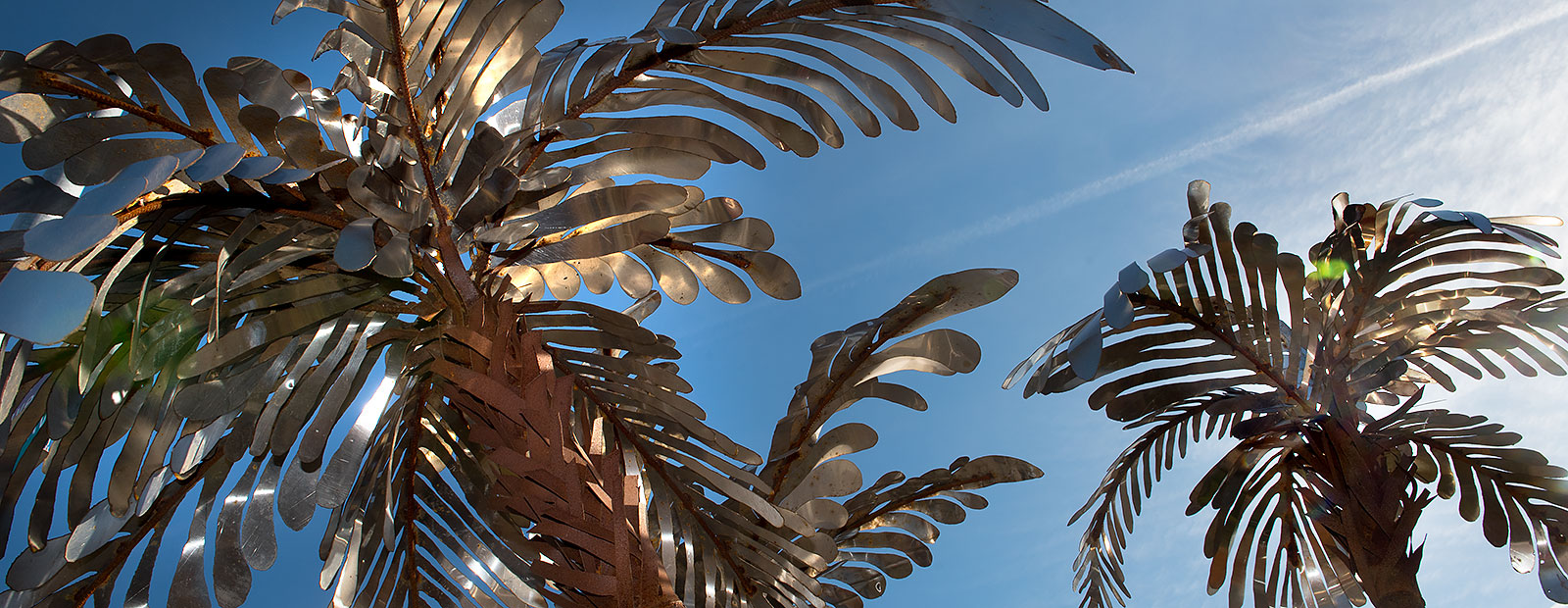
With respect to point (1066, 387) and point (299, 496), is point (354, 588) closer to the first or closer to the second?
point (299, 496)

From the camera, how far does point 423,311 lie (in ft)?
4.47

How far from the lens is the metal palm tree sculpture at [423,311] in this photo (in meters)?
1.12

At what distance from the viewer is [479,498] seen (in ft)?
4.88

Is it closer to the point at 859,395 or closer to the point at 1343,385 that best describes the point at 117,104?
the point at 859,395

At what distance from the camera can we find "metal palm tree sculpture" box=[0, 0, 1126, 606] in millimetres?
1125

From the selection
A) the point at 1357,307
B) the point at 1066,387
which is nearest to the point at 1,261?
the point at 1066,387

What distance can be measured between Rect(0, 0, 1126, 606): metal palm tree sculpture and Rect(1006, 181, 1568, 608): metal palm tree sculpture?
2.77 feet

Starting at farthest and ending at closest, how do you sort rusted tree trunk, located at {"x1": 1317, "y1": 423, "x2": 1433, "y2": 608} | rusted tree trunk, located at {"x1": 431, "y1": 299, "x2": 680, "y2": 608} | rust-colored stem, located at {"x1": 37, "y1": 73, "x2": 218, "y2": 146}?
rusted tree trunk, located at {"x1": 1317, "y1": 423, "x2": 1433, "y2": 608} → rust-colored stem, located at {"x1": 37, "y1": 73, "x2": 218, "y2": 146} → rusted tree trunk, located at {"x1": 431, "y1": 299, "x2": 680, "y2": 608}

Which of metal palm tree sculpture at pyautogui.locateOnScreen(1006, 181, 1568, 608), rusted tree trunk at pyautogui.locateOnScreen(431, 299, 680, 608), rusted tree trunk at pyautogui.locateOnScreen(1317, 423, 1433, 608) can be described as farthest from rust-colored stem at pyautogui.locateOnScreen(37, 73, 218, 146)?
rusted tree trunk at pyautogui.locateOnScreen(1317, 423, 1433, 608)

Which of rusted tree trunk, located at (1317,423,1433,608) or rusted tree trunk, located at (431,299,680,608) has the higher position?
rusted tree trunk, located at (1317,423,1433,608)

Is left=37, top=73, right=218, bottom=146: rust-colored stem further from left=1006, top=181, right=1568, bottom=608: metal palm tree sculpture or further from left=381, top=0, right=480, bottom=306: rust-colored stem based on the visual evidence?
left=1006, top=181, right=1568, bottom=608: metal palm tree sculpture

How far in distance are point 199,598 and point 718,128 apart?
0.93 meters

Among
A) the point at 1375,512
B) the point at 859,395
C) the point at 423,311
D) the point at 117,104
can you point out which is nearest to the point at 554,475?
the point at 423,311

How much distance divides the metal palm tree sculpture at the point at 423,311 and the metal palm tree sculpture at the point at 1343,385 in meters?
0.84
